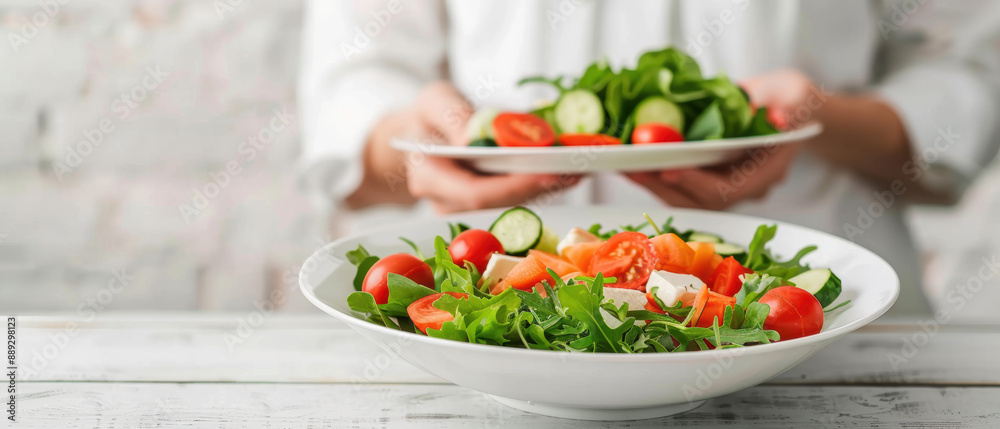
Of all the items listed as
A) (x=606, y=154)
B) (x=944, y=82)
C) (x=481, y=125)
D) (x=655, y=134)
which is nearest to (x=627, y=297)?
(x=606, y=154)

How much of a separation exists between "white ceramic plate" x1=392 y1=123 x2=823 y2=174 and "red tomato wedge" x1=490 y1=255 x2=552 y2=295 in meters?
0.27

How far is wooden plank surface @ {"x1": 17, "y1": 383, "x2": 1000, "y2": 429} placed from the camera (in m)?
0.57

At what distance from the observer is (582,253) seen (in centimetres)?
64

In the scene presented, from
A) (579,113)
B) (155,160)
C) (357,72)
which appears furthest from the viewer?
(155,160)

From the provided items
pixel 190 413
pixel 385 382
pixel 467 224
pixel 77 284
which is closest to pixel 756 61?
pixel 467 224

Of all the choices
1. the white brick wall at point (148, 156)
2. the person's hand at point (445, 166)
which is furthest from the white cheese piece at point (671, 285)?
the white brick wall at point (148, 156)

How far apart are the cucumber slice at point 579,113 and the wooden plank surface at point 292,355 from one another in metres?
0.50

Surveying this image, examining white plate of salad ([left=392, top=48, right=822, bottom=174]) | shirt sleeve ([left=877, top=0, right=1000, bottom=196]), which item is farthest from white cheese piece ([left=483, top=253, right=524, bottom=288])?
shirt sleeve ([left=877, top=0, right=1000, bottom=196])

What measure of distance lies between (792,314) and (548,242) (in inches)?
11.5

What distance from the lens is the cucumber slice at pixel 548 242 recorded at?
0.73 meters

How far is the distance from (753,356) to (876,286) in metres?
0.22

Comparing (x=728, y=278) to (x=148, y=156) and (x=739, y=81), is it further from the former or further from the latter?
(x=148, y=156)

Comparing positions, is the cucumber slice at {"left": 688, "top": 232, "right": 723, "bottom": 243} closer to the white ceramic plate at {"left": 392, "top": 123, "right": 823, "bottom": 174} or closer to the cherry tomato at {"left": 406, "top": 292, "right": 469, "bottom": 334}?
the white ceramic plate at {"left": 392, "top": 123, "right": 823, "bottom": 174}

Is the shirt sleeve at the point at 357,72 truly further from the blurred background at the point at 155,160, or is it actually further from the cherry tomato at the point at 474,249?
the cherry tomato at the point at 474,249
